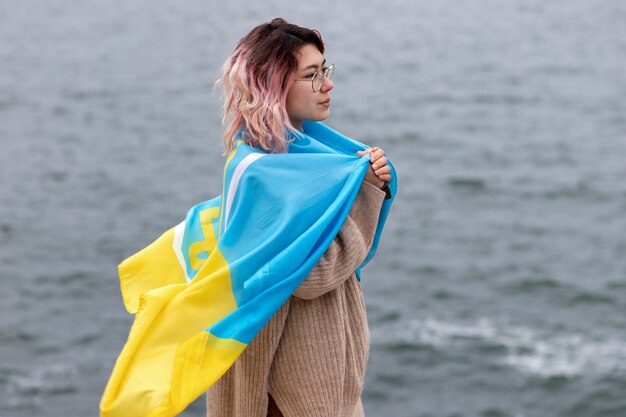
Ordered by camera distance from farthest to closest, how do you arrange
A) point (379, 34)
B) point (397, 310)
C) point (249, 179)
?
point (379, 34)
point (397, 310)
point (249, 179)

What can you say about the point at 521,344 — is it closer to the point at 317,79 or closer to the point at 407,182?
the point at 407,182

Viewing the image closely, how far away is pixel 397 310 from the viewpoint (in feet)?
41.9

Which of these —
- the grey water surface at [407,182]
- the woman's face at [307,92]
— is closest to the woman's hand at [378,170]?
the woman's face at [307,92]

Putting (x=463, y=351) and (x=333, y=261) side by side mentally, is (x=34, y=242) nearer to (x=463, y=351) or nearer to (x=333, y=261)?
(x=463, y=351)

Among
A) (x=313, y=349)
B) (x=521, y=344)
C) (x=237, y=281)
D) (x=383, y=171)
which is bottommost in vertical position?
(x=521, y=344)

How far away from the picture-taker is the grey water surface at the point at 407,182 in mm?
11719

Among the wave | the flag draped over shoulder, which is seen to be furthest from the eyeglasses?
the wave

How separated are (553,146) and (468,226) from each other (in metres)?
3.86

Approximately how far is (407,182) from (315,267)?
44.0 feet

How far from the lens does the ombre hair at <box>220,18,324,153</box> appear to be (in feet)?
10.3

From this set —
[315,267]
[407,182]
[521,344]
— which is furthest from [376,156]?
[407,182]

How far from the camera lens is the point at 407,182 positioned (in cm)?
1642

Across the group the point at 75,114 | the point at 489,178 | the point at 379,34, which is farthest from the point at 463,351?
the point at 379,34

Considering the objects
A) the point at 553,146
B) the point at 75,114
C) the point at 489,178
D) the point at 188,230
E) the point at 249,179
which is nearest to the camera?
the point at 249,179
